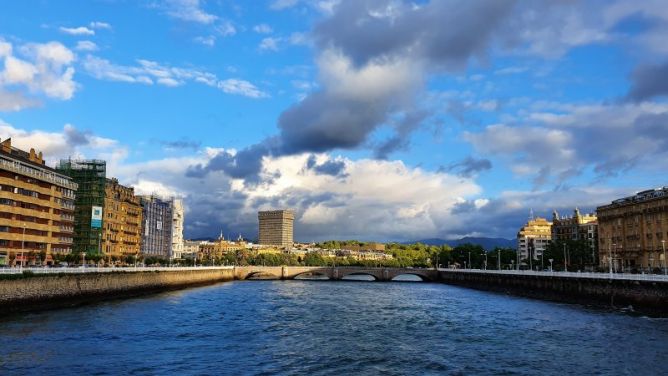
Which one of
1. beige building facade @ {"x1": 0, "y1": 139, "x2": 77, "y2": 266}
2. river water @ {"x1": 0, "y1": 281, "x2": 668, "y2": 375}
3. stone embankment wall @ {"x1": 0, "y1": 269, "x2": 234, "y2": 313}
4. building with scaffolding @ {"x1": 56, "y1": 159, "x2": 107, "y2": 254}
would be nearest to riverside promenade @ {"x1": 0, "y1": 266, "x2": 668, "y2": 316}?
stone embankment wall @ {"x1": 0, "y1": 269, "x2": 234, "y2": 313}

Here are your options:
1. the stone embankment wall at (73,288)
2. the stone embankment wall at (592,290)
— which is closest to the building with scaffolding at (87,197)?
the stone embankment wall at (73,288)

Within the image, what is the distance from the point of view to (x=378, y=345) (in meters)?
55.8

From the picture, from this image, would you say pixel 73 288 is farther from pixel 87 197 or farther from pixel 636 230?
pixel 636 230

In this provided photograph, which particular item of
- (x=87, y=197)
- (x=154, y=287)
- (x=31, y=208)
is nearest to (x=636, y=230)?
(x=154, y=287)

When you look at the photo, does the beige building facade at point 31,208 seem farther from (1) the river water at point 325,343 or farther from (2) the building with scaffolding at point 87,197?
(1) the river water at point 325,343

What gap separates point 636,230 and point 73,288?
136 meters

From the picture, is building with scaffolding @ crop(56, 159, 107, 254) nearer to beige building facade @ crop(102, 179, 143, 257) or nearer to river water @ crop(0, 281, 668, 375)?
beige building facade @ crop(102, 179, 143, 257)

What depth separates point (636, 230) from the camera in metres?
151

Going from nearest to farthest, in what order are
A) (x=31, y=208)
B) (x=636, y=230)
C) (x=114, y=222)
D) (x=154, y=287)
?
(x=31, y=208) < (x=154, y=287) < (x=636, y=230) < (x=114, y=222)

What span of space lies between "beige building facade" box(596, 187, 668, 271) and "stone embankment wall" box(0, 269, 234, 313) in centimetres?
10398

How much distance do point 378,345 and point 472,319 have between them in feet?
101

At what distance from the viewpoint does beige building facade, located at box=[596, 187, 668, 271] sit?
A: 139 m

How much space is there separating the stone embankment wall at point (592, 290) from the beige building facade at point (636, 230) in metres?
17.9

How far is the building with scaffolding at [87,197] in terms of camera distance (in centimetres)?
16512
